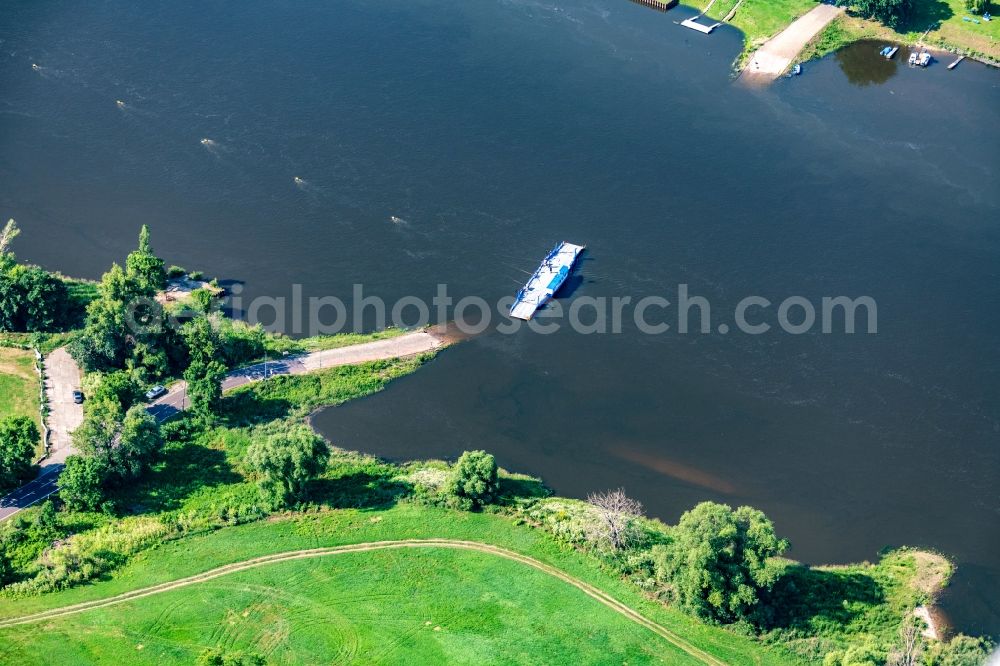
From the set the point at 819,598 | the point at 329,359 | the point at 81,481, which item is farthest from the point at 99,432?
the point at 819,598

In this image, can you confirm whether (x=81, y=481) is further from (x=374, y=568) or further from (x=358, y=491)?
(x=374, y=568)

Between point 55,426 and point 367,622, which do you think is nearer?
point 367,622

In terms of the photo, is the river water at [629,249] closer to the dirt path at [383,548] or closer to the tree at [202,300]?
the tree at [202,300]

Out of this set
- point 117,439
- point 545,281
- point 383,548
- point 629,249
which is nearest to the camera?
point 383,548

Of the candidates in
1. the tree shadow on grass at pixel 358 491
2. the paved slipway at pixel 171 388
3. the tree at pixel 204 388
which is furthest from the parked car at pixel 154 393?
the tree shadow on grass at pixel 358 491

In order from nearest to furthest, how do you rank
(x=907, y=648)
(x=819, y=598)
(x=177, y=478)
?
(x=907, y=648) → (x=819, y=598) → (x=177, y=478)

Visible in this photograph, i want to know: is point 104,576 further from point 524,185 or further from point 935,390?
point 935,390
